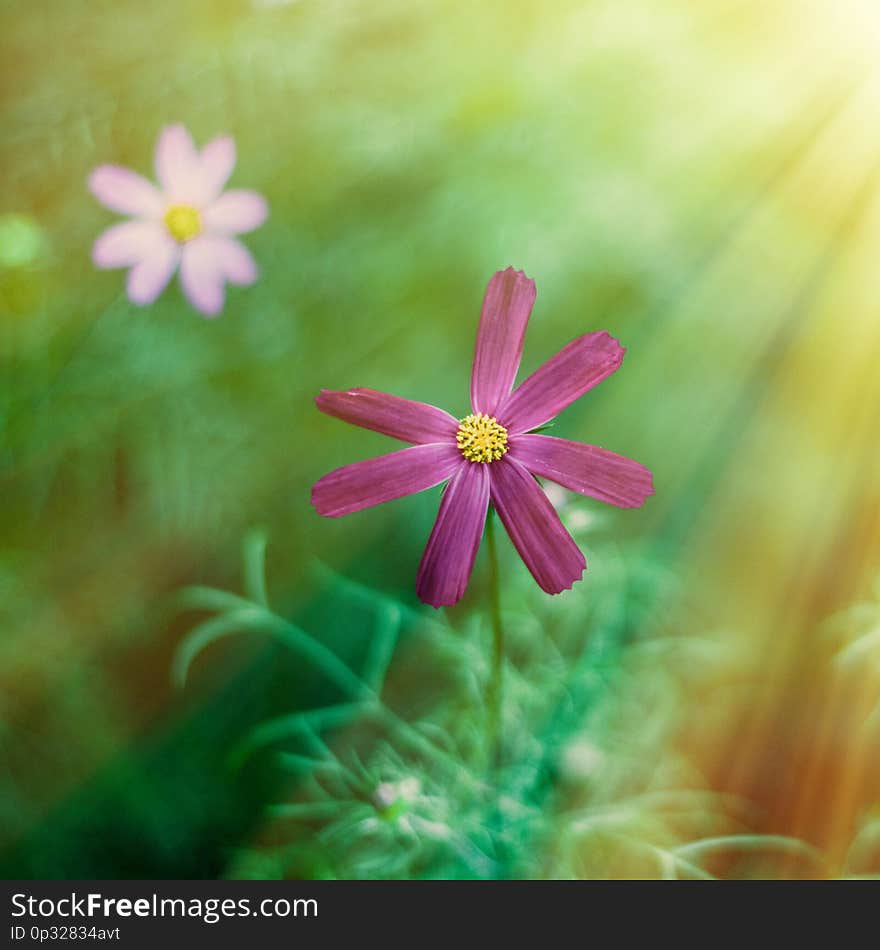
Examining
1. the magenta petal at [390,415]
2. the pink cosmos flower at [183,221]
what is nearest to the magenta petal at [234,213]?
the pink cosmos flower at [183,221]

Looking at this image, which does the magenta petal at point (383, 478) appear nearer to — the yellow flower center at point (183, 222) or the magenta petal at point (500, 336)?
the magenta petal at point (500, 336)

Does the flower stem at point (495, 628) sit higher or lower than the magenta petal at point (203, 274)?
lower

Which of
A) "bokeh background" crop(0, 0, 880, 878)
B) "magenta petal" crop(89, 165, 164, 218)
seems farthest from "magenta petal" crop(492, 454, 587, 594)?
"magenta petal" crop(89, 165, 164, 218)

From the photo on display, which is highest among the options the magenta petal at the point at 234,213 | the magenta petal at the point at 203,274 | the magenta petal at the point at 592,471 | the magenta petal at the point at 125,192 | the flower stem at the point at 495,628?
the magenta petal at the point at 125,192

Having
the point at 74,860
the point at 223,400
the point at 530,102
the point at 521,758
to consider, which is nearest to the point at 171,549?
the point at 223,400

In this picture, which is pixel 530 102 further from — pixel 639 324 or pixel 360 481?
pixel 360 481

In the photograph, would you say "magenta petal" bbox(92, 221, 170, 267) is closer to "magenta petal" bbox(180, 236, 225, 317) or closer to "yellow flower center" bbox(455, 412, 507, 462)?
"magenta petal" bbox(180, 236, 225, 317)
